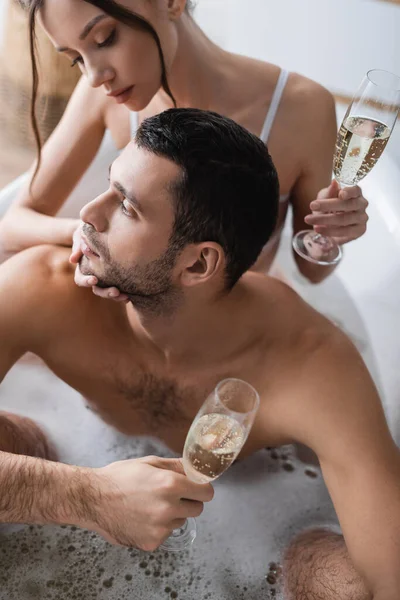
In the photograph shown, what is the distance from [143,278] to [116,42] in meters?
0.46

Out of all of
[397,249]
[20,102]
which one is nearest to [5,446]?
[397,249]

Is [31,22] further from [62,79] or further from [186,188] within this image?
[62,79]

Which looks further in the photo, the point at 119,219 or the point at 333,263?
the point at 333,263

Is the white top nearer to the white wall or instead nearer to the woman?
the woman

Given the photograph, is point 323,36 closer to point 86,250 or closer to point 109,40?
point 109,40

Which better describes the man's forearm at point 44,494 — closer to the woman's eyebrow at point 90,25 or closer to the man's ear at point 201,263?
the man's ear at point 201,263

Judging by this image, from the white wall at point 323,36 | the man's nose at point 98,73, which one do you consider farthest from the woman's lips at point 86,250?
the white wall at point 323,36

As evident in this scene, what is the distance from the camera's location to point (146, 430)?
1643mm

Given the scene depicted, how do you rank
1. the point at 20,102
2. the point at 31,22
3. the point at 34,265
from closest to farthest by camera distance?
the point at 31,22 < the point at 34,265 < the point at 20,102

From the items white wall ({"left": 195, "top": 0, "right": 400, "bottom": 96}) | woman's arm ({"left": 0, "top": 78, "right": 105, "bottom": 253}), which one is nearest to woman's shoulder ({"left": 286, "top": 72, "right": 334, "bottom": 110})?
woman's arm ({"left": 0, "top": 78, "right": 105, "bottom": 253})

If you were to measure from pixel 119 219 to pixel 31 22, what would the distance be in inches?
17.4

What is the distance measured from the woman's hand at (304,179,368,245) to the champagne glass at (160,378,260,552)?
54 cm

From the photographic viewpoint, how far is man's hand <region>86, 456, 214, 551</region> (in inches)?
44.5

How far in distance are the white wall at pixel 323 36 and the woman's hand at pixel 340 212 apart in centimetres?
173
